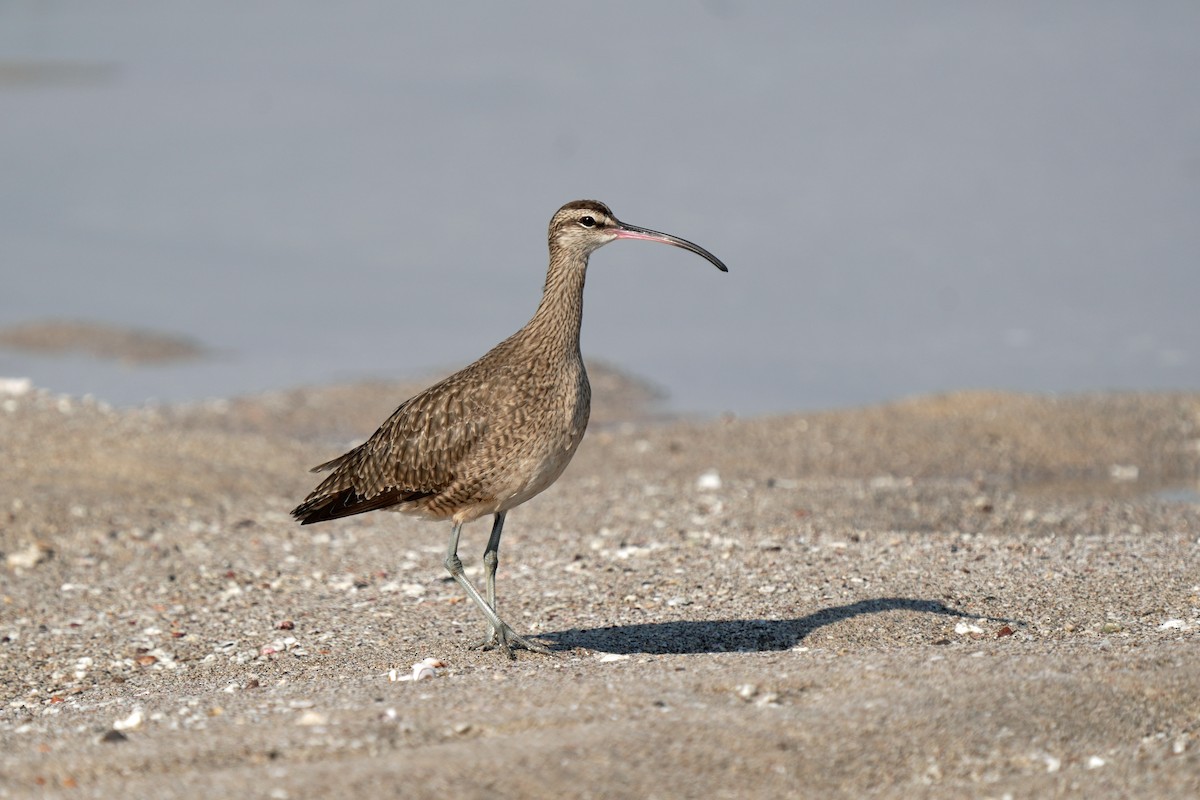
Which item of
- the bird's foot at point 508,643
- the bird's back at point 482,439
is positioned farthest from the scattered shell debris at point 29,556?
the bird's foot at point 508,643

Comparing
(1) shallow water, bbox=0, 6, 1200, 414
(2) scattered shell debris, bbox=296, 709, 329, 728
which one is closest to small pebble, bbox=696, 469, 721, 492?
(1) shallow water, bbox=0, 6, 1200, 414

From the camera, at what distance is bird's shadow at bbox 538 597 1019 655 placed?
8.04 meters

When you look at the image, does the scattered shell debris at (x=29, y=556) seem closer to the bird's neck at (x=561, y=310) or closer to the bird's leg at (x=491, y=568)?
the bird's leg at (x=491, y=568)

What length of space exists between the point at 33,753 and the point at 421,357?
11.8 m

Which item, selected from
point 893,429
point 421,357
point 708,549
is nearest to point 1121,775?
point 708,549

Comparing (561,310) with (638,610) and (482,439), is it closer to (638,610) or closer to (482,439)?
(482,439)

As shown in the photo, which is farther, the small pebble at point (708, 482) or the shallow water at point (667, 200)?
the shallow water at point (667, 200)

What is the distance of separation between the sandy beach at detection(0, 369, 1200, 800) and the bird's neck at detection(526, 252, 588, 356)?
4.96 ft

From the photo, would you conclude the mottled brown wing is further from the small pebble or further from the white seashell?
the small pebble

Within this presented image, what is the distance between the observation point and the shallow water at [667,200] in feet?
58.5

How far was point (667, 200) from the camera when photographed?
21203 millimetres

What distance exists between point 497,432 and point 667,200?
13867 mm

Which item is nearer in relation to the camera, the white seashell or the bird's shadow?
the white seashell

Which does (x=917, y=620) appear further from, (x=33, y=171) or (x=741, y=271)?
(x=33, y=171)
